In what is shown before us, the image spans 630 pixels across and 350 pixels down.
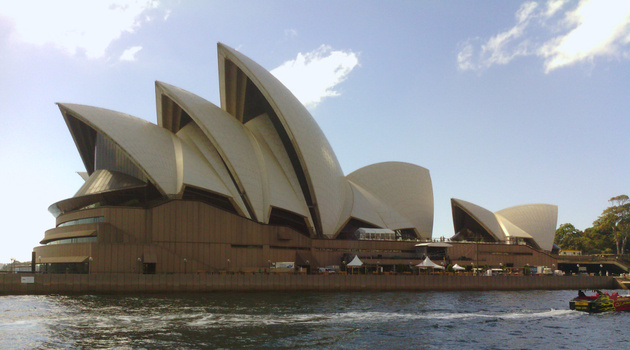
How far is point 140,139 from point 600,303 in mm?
40253

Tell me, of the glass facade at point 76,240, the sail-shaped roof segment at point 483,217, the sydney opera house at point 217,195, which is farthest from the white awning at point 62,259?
the sail-shaped roof segment at point 483,217

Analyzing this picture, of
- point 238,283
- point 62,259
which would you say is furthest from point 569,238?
point 62,259

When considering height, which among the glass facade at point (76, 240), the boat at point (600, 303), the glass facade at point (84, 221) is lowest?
the boat at point (600, 303)

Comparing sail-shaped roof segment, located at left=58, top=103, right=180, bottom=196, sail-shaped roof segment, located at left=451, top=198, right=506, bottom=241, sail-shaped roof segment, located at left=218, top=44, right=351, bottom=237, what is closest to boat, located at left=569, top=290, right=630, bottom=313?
sail-shaped roof segment, located at left=218, top=44, right=351, bottom=237

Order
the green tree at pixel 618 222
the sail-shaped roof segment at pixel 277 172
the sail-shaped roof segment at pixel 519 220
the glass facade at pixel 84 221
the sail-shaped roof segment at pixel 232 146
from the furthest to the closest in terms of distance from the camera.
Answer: the green tree at pixel 618 222 → the sail-shaped roof segment at pixel 519 220 → the sail-shaped roof segment at pixel 277 172 → the sail-shaped roof segment at pixel 232 146 → the glass facade at pixel 84 221

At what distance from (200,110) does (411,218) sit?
32.9 meters

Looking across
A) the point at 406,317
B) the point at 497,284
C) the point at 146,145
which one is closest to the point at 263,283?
the point at 146,145

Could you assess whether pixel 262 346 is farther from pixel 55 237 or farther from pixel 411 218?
pixel 411 218

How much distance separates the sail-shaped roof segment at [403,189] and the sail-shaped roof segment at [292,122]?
1178cm

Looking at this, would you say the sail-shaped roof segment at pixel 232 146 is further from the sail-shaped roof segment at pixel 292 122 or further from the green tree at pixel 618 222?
the green tree at pixel 618 222

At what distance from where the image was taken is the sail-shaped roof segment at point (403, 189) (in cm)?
7500

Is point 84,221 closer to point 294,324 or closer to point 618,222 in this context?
point 294,324

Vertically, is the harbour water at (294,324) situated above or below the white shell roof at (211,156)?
below

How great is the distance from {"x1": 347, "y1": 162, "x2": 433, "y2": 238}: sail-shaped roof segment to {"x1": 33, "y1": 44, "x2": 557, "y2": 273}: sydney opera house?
20.9 ft
